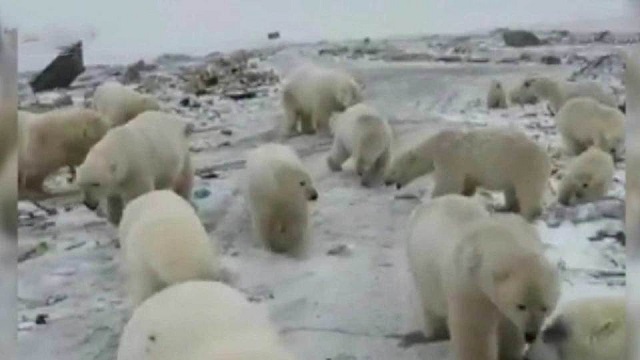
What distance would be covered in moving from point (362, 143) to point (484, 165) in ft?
0.51

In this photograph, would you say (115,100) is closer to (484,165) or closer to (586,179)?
(484,165)

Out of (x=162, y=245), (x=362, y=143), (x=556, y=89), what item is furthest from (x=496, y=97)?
(x=162, y=245)

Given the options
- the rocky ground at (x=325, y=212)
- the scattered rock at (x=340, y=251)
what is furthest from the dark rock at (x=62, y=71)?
the scattered rock at (x=340, y=251)

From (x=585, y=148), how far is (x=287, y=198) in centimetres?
39

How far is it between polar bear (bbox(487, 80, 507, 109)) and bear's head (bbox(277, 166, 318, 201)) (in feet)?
0.84

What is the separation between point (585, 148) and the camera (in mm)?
1420

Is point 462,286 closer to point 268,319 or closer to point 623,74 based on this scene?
point 268,319

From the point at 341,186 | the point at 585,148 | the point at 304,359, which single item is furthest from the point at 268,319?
the point at 585,148

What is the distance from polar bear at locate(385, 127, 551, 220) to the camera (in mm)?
1380

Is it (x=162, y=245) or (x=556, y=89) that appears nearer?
(x=162, y=245)

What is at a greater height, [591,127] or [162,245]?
[591,127]

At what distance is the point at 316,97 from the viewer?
1.42m

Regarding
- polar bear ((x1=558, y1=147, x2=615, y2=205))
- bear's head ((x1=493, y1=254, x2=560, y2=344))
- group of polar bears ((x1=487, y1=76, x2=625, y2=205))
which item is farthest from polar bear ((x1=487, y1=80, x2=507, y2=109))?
bear's head ((x1=493, y1=254, x2=560, y2=344))

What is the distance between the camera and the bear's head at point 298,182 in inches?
55.2
